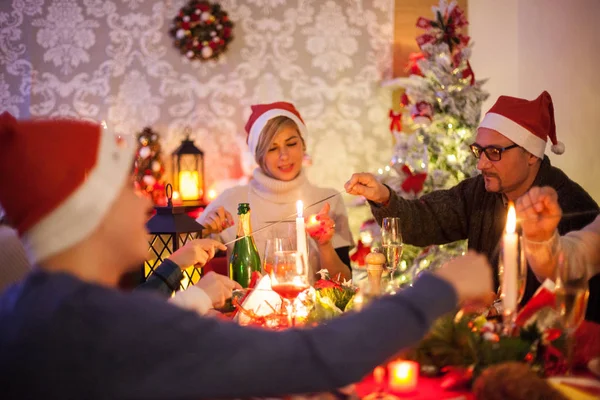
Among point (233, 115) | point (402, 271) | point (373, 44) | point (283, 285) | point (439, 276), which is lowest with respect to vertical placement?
point (402, 271)

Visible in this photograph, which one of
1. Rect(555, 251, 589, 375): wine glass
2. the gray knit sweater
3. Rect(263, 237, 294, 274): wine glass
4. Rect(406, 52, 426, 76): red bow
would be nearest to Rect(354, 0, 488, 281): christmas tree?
Rect(406, 52, 426, 76): red bow

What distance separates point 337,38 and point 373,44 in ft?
0.92

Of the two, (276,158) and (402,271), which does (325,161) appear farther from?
(276,158)

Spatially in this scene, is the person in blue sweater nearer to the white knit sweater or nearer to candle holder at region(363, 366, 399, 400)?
→ candle holder at region(363, 366, 399, 400)

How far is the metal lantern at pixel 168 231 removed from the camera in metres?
1.91

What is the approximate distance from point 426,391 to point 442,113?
295 centimetres

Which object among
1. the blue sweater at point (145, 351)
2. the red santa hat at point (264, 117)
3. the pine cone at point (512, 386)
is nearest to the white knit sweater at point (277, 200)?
the red santa hat at point (264, 117)

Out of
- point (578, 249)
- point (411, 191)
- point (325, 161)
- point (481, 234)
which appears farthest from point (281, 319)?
point (325, 161)

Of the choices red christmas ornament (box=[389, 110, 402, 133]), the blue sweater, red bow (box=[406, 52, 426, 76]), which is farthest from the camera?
red christmas ornament (box=[389, 110, 402, 133])

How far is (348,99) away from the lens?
15.6ft

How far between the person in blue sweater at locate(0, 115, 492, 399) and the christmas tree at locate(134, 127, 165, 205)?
3557 mm

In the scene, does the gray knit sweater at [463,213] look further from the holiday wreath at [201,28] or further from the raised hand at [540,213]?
the holiday wreath at [201,28]

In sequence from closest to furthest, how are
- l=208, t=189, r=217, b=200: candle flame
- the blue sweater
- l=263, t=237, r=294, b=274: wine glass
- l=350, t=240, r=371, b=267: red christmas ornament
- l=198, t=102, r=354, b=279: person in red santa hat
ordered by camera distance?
the blue sweater, l=263, t=237, r=294, b=274: wine glass, l=198, t=102, r=354, b=279: person in red santa hat, l=350, t=240, r=371, b=267: red christmas ornament, l=208, t=189, r=217, b=200: candle flame

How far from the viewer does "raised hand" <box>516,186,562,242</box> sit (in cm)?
160
